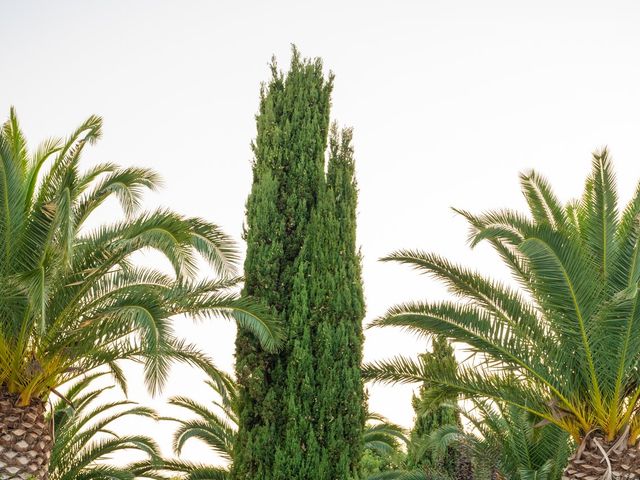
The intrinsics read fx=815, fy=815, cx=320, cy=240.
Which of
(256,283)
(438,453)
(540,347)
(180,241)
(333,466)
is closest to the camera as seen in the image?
(180,241)

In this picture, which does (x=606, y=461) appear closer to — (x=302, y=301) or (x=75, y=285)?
(x=302, y=301)

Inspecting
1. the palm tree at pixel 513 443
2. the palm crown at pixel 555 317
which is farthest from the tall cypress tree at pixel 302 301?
the palm tree at pixel 513 443

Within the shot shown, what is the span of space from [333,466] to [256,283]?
3.57m

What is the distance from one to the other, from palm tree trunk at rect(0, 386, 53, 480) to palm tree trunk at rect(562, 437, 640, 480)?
783 centimetres

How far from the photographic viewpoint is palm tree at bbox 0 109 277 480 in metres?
11.2

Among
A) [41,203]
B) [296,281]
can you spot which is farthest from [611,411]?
[41,203]

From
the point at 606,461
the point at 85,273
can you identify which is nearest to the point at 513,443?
the point at 606,461

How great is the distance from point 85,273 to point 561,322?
6.99 m

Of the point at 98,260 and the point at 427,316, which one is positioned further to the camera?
the point at 427,316

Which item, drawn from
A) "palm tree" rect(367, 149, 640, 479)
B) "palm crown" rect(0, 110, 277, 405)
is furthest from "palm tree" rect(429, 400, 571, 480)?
"palm crown" rect(0, 110, 277, 405)

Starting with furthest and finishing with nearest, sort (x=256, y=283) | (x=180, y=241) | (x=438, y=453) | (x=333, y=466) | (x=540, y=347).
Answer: (x=438, y=453)
(x=256, y=283)
(x=333, y=466)
(x=540, y=347)
(x=180, y=241)

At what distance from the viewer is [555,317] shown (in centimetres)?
1208

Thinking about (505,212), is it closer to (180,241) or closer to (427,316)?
Answer: (427,316)

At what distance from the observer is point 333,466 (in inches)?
559
